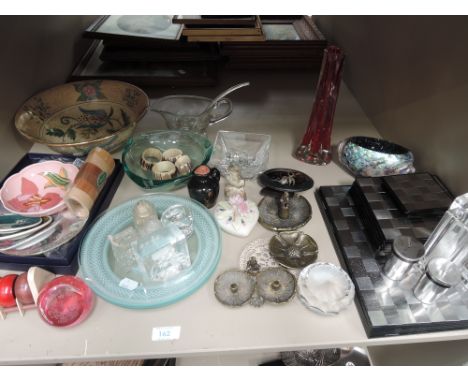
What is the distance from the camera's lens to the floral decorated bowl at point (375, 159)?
25.6 inches

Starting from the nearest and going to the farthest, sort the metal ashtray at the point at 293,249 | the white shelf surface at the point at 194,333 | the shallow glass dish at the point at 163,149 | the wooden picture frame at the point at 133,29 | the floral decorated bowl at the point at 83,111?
the white shelf surface at the point at 194,333 → the metal ashtray at the point at 293,249 → the shallow glass dish at the point at 163,149 → the floral decorated bowl at the point at 83,111 → the wooden picture frame at the point at 133,29

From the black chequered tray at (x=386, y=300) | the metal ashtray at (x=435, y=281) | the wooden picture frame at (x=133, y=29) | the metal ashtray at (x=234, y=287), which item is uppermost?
the wooden picture frame at (x=133, y=29)

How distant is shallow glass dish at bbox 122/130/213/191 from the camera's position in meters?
0.65

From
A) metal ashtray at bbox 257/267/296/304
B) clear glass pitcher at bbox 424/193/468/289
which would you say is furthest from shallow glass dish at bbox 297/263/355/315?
clear glass pitcher at bbox 424/193/468/289

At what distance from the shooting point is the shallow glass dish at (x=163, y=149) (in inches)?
25.4

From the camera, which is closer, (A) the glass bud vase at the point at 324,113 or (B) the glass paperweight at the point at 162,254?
(B) the glass paperweight at the point at 162,254

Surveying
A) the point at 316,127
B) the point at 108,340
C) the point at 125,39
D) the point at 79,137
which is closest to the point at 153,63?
the point at 125,39

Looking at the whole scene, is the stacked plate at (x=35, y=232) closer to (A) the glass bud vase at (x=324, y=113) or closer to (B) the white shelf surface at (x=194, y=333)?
(B) the white shelf surface at (x=194, y=333)

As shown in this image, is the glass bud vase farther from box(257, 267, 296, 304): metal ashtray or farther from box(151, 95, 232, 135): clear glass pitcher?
box(257, 267, 296, 304): metal ashtray

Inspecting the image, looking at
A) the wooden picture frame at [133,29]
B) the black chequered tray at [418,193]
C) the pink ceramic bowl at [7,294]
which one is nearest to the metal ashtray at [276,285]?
the black chequered tray at [418,193]

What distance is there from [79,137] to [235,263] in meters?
0.51

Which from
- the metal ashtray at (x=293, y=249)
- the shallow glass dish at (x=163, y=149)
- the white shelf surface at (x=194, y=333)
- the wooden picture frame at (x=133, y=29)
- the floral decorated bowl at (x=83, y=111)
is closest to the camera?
the white shelf surface at (x=194, y=333)

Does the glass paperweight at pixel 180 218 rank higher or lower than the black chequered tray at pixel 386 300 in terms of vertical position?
lower

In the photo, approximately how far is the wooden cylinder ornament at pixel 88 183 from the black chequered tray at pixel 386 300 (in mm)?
427
